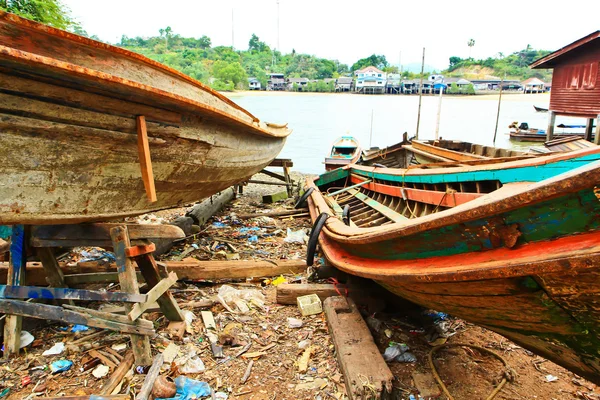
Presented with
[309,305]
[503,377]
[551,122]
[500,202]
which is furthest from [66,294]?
[551,122]

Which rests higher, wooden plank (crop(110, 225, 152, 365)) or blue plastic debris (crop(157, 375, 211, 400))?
wooden plank (crop(110, 225, 152, 365))

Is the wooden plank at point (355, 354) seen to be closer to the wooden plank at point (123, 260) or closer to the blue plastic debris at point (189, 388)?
the blue plastic debris at point (189, 388)

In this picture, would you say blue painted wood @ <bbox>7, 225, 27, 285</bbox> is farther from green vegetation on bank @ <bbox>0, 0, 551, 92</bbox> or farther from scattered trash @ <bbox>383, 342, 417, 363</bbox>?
green vegetation on bank @ <bbox>0, 0, 551, 92</bbox>

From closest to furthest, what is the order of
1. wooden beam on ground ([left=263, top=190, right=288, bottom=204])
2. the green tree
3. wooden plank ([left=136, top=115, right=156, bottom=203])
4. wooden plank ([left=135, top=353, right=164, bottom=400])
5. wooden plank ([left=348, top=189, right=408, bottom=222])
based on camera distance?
1. wooden plank ([left=135, top=353, right=164, bottom=400])
2. wooden plank ([left=136, top=115, right=156, bottom=203])
3. wooden plank ([left=348, top=189, right=408, bottom=222])
4. wooden beam on ground ([left=263, top=190, right=288, bottom=204])
5. the green tree

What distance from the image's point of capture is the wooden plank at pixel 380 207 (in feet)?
14.4

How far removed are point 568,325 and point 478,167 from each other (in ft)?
5.73

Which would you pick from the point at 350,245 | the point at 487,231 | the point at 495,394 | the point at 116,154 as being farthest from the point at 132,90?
the point at 495,394

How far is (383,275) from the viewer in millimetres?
2766

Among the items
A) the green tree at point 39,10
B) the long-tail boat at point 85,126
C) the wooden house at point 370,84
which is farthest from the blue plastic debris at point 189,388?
the wooden house at point 370,84

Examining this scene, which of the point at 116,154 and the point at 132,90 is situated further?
the point at 116,154

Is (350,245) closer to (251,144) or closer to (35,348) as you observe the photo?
(251,144)

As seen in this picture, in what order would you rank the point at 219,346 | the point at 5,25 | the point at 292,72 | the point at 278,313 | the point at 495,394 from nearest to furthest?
1. the point at 5,25
2. the point at 495,394
3. the point at 219,346
4. the point at 278,313
5. the point at 292,72

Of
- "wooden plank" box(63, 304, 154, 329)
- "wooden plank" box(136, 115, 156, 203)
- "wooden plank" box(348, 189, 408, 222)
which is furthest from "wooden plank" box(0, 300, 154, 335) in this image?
"wooden plank" box(348, 189, 408, 222)

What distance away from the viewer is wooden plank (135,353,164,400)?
102 inches
